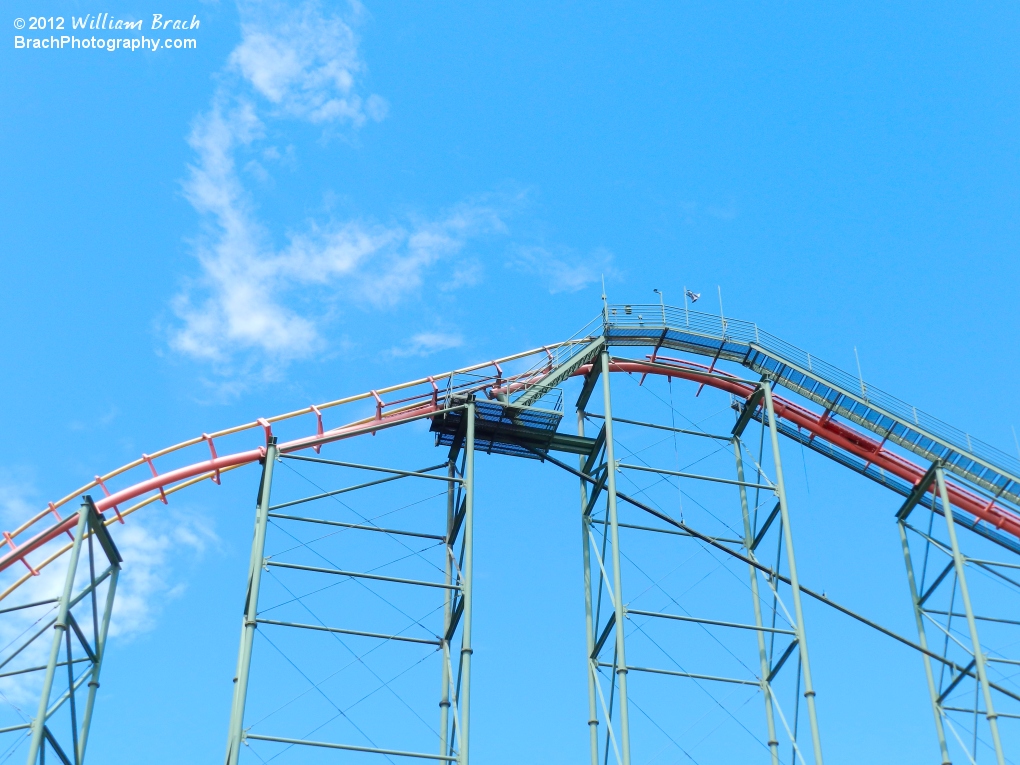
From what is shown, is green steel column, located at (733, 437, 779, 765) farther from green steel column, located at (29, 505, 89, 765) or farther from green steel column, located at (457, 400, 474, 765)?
green steel column, located at (29, 505, 89, 765)

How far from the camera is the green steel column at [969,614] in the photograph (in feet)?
96.9

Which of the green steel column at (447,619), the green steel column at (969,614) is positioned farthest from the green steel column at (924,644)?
the green steel column at (447,619)

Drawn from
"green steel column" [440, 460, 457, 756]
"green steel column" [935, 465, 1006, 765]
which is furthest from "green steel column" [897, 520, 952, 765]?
"green steel column" [440, 460, 457, 756]

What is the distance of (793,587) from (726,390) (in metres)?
7.21

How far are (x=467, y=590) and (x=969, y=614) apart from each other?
13206 mm

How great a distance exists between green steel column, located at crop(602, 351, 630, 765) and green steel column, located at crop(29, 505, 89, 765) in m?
11.3

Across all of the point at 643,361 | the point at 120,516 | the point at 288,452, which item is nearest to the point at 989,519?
the point at 643,361

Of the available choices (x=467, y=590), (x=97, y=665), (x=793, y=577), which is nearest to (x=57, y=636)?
(x=97, y=665)

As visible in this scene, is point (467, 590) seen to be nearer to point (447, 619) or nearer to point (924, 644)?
point (447, 619)

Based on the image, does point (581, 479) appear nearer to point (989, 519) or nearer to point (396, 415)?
point (396, 415)

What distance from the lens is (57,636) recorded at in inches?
912

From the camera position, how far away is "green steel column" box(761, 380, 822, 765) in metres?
27.5

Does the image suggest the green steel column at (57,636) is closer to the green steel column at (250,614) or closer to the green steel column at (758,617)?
the green steel column at (250,614)

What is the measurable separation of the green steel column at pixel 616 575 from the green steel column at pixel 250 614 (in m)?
7.95
